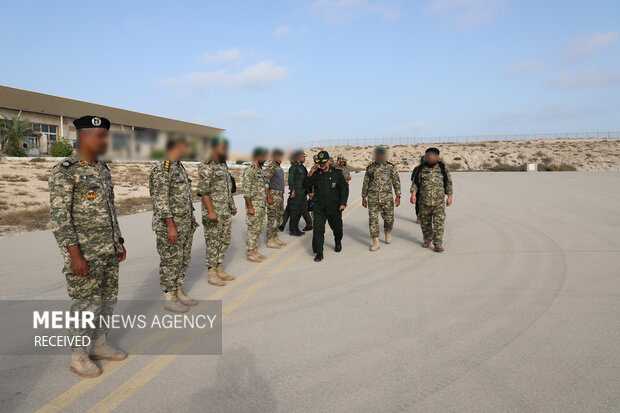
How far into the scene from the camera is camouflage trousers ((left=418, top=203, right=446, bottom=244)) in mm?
7105

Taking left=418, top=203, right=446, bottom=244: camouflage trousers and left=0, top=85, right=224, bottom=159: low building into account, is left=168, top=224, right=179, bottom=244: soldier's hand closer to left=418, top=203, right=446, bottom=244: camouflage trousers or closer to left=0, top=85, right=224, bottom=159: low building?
left=418, top=203, right=446, bottom=244: camouflage trousers

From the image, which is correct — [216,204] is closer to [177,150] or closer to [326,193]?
[177,150]

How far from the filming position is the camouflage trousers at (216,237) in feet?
17.1

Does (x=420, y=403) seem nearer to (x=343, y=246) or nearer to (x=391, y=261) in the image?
(x=391, y=261)

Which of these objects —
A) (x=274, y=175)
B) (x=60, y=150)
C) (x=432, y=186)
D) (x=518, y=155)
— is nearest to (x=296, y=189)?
(x=274, y=175)

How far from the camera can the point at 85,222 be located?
3.01 meters

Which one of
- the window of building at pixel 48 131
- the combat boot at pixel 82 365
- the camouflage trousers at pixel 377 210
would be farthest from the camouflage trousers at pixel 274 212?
the window of building at pixel 48 131

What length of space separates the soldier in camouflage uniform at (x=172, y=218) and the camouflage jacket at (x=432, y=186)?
4580 mm

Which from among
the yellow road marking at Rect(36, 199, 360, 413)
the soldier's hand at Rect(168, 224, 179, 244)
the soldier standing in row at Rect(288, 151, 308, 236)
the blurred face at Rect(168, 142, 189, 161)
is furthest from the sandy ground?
the soldier's hand at Rect(168, 224, 179, 244)

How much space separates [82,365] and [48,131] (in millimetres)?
50048

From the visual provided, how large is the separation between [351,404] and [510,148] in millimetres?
81307

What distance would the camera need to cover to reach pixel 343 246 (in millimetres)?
7781

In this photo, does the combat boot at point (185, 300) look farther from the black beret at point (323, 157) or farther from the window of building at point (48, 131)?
the window of building at point (48, 131)

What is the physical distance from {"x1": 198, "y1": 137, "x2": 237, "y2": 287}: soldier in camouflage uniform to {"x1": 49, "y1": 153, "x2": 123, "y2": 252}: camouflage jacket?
1.81 m
